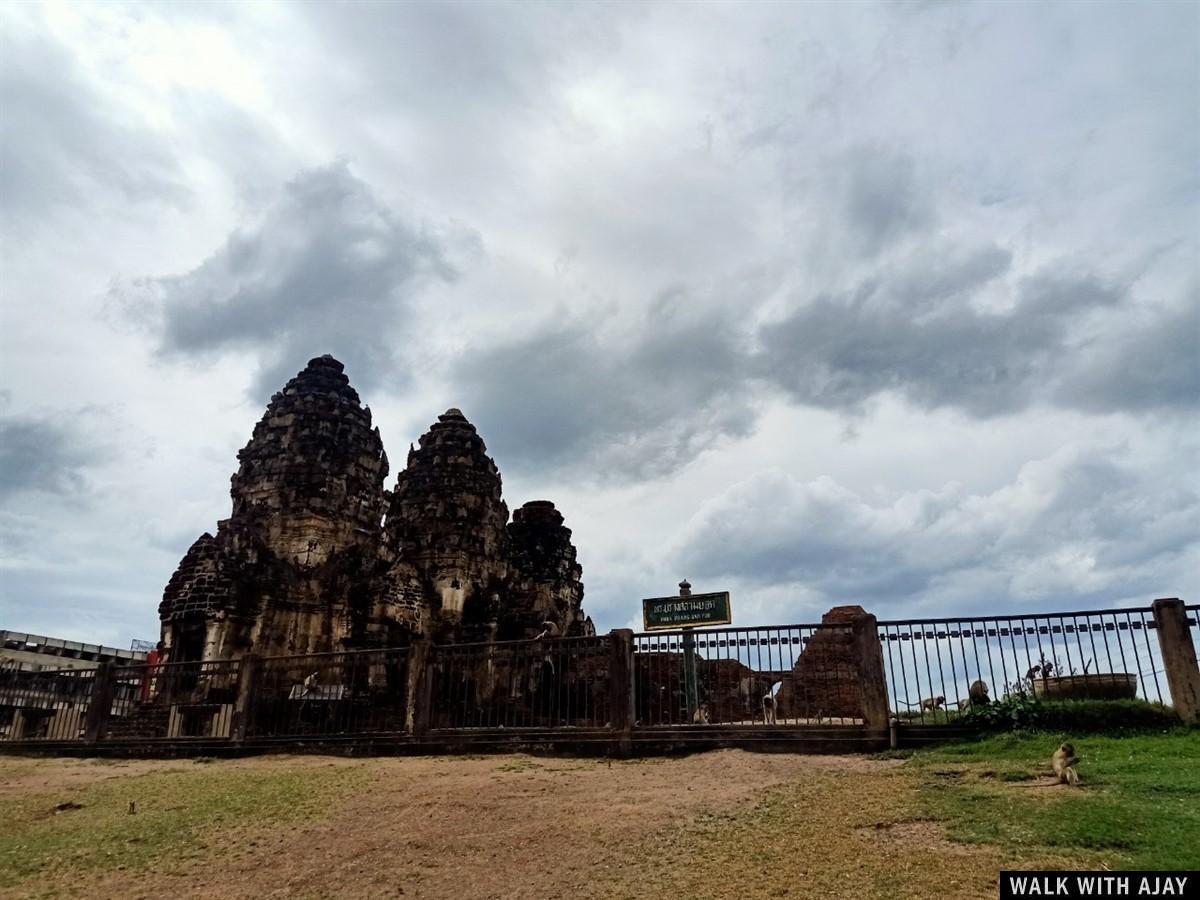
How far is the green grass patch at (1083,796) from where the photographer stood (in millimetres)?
6711

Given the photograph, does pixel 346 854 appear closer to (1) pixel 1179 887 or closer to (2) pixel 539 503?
(1) pixel 1179 887

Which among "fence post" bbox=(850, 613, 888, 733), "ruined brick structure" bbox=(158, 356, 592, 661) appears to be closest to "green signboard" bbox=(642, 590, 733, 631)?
"fence post" bbox=(850, 613, 888, 733)

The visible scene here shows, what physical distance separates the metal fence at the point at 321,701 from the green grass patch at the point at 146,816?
2179 millimetres

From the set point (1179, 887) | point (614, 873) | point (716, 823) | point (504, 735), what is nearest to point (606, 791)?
point (716, 823)

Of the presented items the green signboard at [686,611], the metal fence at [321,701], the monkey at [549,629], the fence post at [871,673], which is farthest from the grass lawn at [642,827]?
the monkey at [549,629]

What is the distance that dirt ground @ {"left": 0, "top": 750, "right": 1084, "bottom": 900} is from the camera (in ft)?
22.9

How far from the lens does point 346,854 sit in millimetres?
8773

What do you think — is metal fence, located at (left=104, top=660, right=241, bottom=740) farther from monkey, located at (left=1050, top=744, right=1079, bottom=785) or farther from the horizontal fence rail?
monkey, located at (left=1050, top=744, right=1079, bottom=785)

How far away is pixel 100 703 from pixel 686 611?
522 inches

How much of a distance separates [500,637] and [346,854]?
22.3 meters

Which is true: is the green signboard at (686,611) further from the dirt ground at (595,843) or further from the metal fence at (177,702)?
the metal fence at (177,702)

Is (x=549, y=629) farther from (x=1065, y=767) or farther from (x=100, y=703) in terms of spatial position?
(x=1065, y=767)

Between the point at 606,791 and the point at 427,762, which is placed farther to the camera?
the point at 427,762

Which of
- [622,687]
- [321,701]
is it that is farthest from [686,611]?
[321,701]
